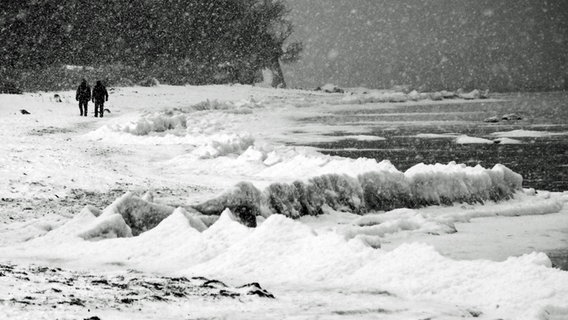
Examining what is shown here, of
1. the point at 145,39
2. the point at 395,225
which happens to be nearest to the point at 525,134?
the point at 395,225

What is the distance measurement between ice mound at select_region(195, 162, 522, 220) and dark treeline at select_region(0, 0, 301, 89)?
35795 mm

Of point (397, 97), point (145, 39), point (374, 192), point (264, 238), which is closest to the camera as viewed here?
point (264, 238)

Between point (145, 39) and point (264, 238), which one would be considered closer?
point (264, 238)

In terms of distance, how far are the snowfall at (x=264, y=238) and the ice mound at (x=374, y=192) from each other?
2cm

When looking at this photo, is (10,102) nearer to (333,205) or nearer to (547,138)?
(547,138)

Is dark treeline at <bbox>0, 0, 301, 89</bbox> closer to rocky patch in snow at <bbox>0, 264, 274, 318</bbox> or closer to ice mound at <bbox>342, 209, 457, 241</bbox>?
ice mound at <bbox>342, 209, 457, 241</bbox>

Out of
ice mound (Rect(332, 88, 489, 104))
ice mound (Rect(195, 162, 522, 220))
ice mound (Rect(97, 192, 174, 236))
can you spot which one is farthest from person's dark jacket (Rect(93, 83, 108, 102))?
ice mound (Rect(332, 88, 489, 104))

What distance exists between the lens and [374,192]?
397 inches

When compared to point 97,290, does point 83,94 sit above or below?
above

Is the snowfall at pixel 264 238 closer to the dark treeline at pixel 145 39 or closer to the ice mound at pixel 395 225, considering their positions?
the ice mound at pixel 395 225

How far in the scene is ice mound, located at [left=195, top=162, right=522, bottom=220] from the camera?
884 cm

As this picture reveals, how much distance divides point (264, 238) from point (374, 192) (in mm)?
4233

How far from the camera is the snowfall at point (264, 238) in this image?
4.59m

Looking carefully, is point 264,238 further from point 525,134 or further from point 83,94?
point 83,94
